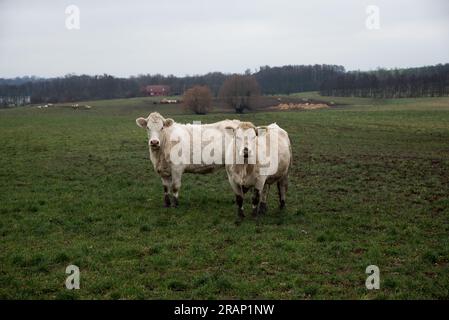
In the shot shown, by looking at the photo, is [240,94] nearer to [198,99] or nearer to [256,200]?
[198,99]

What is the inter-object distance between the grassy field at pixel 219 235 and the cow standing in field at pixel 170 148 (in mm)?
821

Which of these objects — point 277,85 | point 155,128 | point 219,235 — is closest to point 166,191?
point 155,128

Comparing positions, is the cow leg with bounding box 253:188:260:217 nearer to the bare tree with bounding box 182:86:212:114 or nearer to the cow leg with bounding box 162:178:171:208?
the cow leg with bounding box 162:178:171:208

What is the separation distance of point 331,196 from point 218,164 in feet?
12.1

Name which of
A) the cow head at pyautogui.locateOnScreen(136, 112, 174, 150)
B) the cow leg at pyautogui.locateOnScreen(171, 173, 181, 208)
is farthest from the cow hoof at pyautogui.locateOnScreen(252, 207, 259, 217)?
the cow head at pyautogui.locateOnScreen(136, 112, 174, 150)

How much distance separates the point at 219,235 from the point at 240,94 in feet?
206

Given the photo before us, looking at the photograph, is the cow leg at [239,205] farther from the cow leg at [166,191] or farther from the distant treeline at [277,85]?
the distant treeline at [277,85]

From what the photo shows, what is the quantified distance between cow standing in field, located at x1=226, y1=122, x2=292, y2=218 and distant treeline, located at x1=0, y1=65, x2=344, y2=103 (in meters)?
108

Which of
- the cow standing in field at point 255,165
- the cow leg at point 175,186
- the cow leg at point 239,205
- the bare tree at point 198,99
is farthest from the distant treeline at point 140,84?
the cow leg at point 239,205

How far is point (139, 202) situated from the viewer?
12695mm

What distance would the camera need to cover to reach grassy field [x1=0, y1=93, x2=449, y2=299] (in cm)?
712

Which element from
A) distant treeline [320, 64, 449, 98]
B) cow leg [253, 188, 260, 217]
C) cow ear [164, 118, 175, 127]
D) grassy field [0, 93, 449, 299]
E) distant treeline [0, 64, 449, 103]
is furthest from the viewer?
distant treeline [0, 64, 449, 103]
